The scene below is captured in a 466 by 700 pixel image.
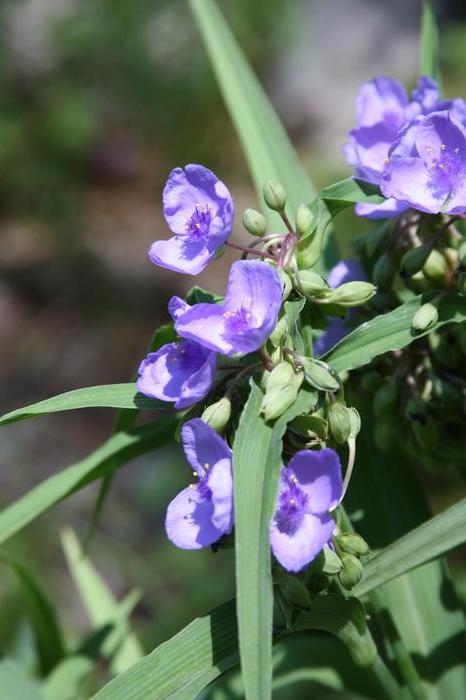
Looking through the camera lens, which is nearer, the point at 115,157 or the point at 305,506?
the point at 305,506

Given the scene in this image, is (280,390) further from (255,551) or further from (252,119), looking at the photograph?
(252,119)

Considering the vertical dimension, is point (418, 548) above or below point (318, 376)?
below

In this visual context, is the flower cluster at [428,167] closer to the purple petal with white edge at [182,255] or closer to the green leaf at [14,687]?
the purple petal with white edge at [182,255]

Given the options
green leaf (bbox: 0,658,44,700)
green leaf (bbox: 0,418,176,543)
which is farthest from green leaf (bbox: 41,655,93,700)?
green leaf (bbox: 0,418,176,543)

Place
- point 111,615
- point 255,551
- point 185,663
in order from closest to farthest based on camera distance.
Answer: point 255,551
point 185,663
point 111,615

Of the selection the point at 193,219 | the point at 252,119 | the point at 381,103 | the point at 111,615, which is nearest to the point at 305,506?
the point at 193,219

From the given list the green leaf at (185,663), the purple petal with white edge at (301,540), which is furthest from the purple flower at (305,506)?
the green leaf at (185,663)
